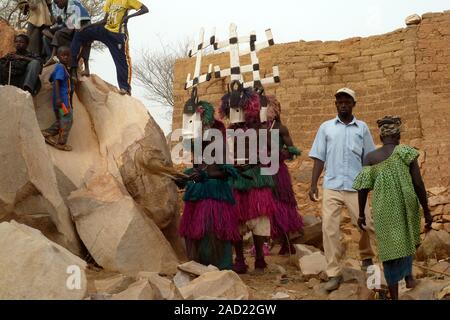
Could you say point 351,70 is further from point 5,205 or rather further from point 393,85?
point 5,205

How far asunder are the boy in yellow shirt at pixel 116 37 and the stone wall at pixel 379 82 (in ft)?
13.2

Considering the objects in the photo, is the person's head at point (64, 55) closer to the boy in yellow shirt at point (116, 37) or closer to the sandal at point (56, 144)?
the boy in yellow shirt at point (116, 37)

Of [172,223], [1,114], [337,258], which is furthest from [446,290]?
[1,114]

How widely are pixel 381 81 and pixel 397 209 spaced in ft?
19.5

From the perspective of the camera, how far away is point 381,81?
33.4 feet

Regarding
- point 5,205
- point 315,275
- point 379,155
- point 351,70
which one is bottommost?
point 315,275

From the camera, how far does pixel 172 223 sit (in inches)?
261

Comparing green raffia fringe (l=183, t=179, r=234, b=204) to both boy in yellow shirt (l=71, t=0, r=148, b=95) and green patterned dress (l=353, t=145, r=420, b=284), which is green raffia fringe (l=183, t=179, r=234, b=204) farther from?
boy in yellow shirt (l=71, t=0, r=148, b=95)

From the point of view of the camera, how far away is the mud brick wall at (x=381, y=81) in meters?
9.57

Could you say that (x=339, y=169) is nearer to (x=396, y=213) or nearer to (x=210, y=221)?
(x=396, y=213)

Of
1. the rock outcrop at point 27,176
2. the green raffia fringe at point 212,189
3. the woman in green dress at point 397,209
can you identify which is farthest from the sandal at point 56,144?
the woman in green dress at point 397,209

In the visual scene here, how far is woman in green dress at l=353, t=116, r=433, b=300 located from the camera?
15.0 ft

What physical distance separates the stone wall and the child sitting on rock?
5.03 m

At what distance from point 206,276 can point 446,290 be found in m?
1.64
